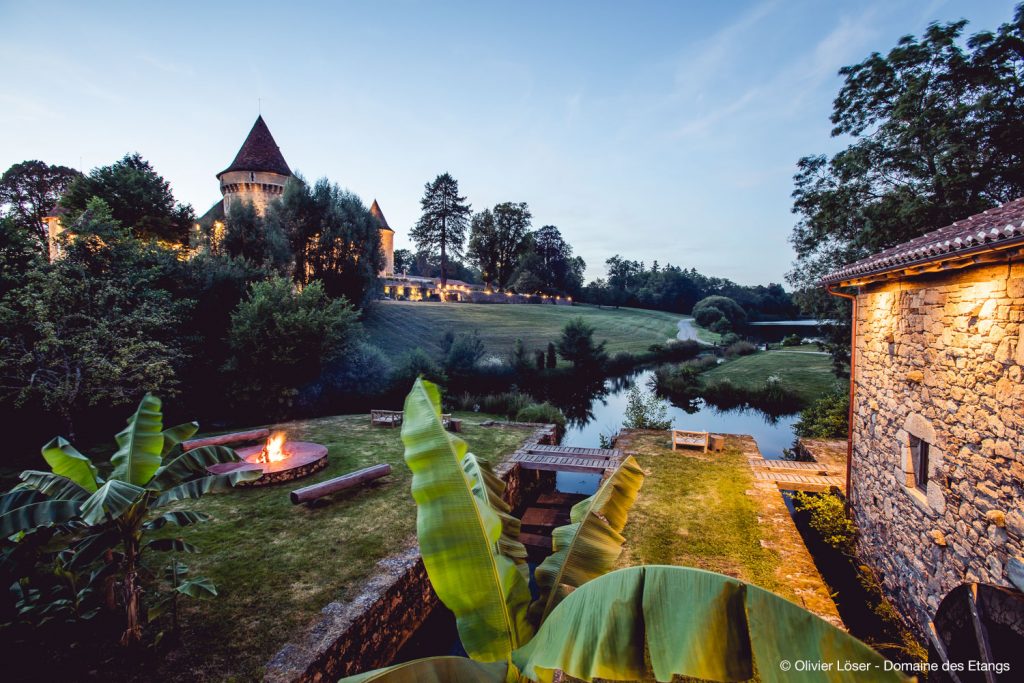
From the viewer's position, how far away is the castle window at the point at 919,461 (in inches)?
197

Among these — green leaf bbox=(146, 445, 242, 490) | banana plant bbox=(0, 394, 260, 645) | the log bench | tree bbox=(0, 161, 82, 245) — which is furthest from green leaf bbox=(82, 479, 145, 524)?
tree bbox=(0, 161, 82, 245)

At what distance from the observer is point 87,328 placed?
1037 cm

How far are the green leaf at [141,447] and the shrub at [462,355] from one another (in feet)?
49.3

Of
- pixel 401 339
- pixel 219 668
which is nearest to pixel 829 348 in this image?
pixel 219 668

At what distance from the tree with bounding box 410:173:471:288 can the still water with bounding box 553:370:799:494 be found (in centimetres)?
2808

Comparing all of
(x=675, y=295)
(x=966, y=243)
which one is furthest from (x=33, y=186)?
(x=675, y=295)

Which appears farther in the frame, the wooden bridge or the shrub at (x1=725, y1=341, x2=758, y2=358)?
the shrub at (x1=725, y1=341, x2=758, y2=358)

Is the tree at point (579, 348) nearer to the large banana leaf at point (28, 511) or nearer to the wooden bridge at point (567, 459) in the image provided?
the wooden bridge at point (567, 459)

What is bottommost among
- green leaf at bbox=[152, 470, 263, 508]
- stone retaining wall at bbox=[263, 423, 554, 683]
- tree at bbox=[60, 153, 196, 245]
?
stone retaining wall at bbox=[263, 423, 554, 683]

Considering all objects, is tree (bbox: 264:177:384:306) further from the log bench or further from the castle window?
the castle window

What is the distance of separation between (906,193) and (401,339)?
22877 mm

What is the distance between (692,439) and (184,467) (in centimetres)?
1111

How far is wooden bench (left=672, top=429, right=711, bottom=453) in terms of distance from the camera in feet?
36.5

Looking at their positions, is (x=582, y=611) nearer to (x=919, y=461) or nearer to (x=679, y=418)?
(x=919, y=461)
